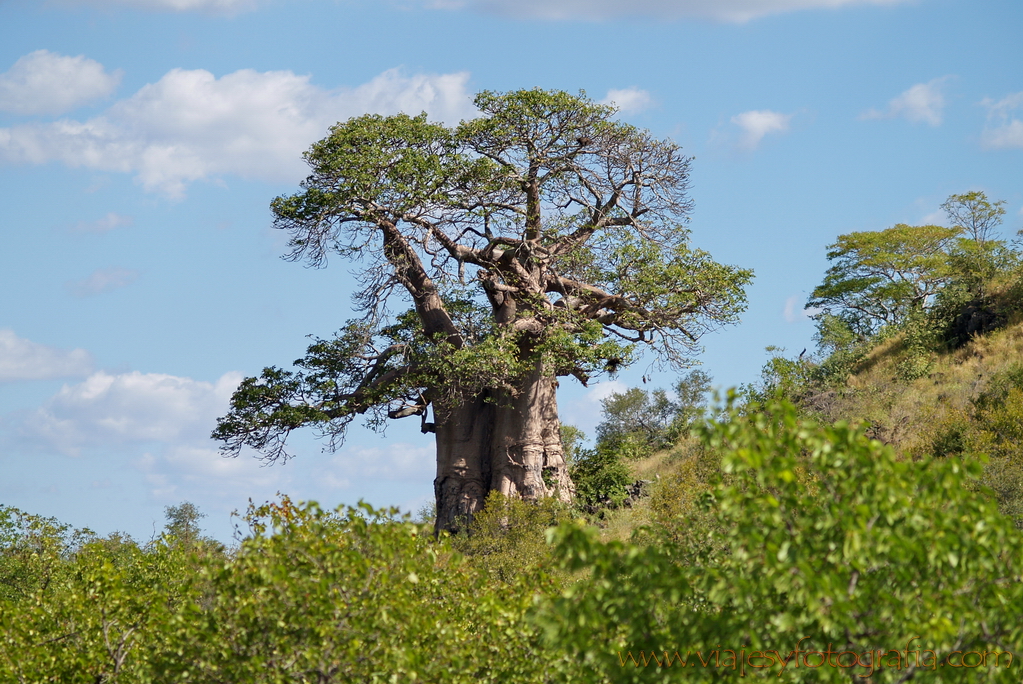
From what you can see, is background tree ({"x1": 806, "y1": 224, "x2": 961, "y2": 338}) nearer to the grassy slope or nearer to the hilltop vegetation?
the grassy slope

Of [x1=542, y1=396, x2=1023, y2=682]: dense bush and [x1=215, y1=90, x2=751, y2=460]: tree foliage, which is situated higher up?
[x1=215, y1=90, x2=751, y2=460]: tree foliage

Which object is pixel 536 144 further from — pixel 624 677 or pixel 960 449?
pixel 624 677

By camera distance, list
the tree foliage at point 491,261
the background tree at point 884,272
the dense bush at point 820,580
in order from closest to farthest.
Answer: the dense bush at point 820,580
the tree foliage at point 491,261
the background tree at point 884,272

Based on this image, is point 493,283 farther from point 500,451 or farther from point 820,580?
point 820,580

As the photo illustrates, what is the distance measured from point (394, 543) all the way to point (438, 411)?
1531 centimetres

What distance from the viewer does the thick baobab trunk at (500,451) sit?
22344 mm

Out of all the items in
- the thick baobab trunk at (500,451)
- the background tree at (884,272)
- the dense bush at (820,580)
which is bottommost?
the dense bush at (820,580)

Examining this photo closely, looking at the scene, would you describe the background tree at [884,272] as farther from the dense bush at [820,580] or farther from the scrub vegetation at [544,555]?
the dense bush at [820,580]

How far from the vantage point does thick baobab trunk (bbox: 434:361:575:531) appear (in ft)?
73.3

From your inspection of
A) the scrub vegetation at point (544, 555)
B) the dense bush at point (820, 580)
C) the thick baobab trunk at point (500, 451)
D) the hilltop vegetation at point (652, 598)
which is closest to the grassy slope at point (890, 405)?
the scrub vegetation at point (544, 555)

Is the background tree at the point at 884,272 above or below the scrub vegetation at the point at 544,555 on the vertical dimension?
above

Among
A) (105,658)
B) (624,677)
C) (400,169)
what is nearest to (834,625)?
(624,677)

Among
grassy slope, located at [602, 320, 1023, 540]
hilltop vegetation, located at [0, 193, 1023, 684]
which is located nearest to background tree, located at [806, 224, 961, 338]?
grassy slope, located at [602, 320, 1023, 540]

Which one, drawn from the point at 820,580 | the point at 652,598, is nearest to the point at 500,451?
the point at 652,598
